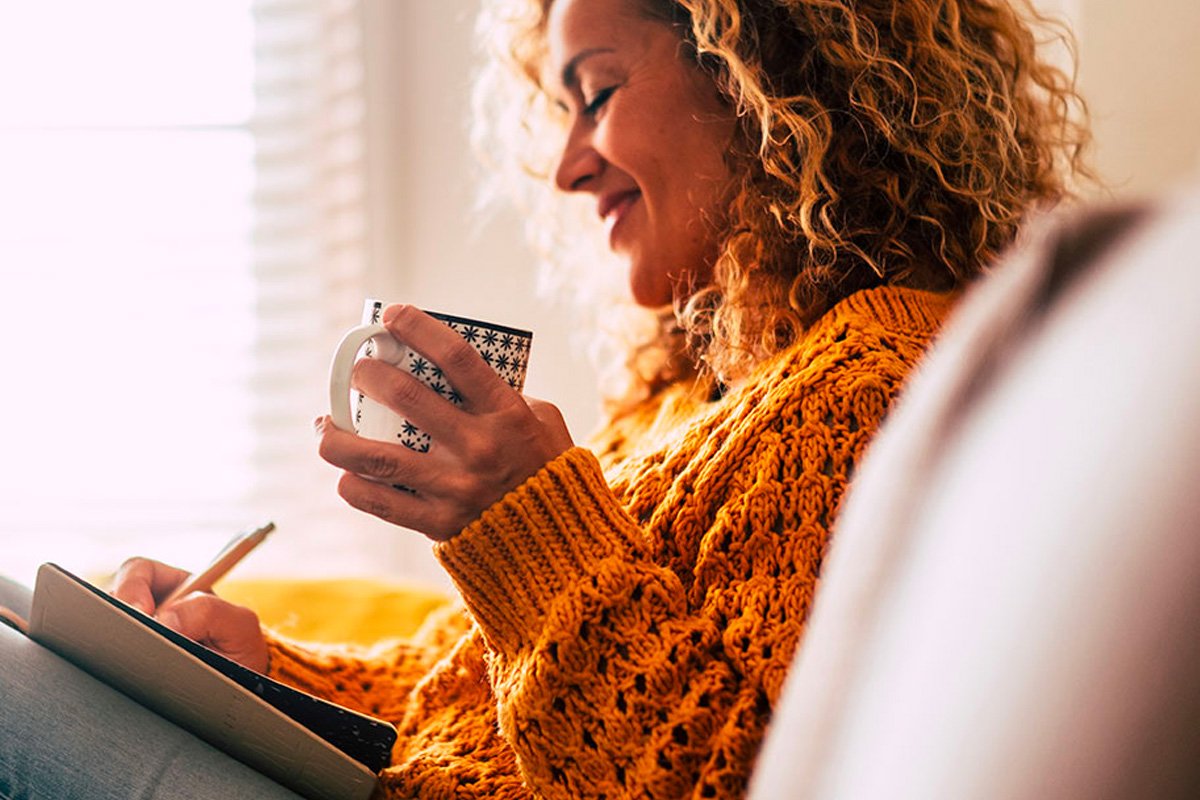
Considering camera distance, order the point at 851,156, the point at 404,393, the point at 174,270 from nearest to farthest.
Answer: the point at 404,393 < the point at 851,156 < the point at 174,270

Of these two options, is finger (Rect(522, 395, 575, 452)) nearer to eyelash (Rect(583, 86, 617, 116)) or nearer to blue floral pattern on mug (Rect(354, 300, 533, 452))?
blue floral pattern on mug (Rect(354, 300, 533, 452))

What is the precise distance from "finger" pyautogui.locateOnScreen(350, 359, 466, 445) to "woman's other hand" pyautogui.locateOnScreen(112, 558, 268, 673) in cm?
32

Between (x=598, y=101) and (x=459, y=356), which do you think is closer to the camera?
(x=459, y=356)

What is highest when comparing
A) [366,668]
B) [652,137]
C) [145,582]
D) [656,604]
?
[652,137]

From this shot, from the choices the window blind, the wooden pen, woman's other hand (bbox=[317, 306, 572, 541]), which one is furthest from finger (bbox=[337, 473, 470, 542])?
the window blind

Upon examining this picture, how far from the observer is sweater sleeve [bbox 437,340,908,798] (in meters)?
0.68

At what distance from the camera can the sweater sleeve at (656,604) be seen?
68 cm

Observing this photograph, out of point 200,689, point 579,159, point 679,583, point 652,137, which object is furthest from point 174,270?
point 679,583

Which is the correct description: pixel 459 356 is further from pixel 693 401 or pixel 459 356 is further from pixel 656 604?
pixel 693 401

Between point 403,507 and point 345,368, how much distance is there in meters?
0.09

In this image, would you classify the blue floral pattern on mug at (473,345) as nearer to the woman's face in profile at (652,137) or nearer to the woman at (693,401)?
the woman at (693,401)

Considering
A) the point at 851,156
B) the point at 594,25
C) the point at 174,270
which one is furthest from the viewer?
the point at 174,270

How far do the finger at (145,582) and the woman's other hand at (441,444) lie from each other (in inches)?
11.4

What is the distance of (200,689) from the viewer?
74 cm
